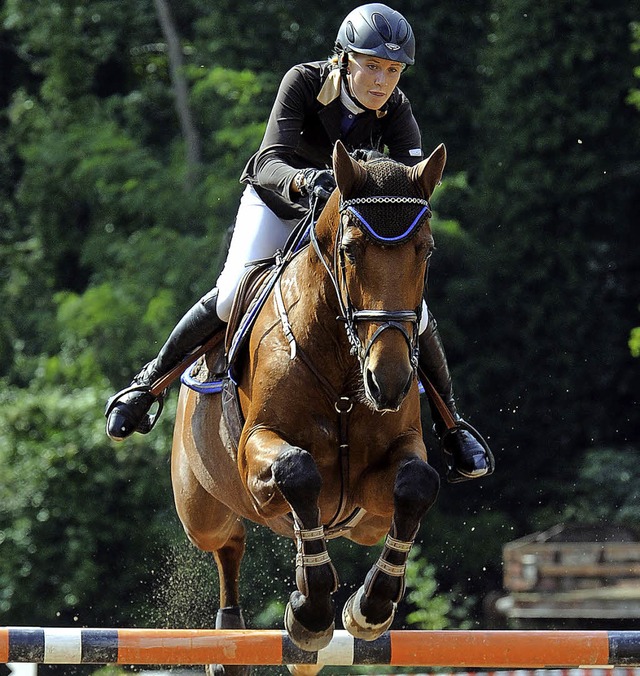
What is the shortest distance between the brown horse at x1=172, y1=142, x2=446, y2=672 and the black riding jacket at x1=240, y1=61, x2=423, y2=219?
545mm

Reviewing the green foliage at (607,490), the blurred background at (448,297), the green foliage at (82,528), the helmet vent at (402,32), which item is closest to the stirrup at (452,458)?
the helmet vent at (402,32)

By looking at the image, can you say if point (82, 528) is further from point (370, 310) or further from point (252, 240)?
point (370, 310)

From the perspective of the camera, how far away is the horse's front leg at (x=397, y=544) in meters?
5.35

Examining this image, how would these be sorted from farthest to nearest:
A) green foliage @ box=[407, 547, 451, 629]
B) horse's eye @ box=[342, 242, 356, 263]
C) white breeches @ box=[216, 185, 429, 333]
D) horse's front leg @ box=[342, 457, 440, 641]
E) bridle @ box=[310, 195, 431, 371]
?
green foliage @ box=[407, 547, 451, 629] → white breeches @ box=[216, 185, 429, 333] → horse's front leg @ box=[342, 457, 440, 641] → horse's eye @ box=[342, 242, 356, 263] → bridle @ box=[310, 195, 431, 371]

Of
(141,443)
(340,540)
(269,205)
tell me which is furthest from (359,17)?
(141,443)

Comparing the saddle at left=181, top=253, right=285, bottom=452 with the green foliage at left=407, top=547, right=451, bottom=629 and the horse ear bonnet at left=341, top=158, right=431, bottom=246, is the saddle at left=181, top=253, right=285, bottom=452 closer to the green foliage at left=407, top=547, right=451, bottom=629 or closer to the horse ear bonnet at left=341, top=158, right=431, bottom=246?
the horse ear bonnet at left=341, top=158, right=431, bottom=246

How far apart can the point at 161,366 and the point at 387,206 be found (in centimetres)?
218

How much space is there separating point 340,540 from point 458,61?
841cm

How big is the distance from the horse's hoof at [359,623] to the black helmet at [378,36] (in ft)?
6.81

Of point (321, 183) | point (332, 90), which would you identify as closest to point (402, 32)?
point (332, 90)

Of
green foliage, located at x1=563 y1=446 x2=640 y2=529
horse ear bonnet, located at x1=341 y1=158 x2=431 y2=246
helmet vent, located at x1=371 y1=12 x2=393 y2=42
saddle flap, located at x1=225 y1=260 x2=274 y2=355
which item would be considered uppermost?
helmet vent, located at x1=371 y1=12 x2=393 y2=42

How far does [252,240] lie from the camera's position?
662 cm

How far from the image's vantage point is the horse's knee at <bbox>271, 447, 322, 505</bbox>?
17.3 ft

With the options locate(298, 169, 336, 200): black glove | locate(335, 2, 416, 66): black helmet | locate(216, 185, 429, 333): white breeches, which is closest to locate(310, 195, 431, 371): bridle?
locate(298, 169, 336, 200): black glove
